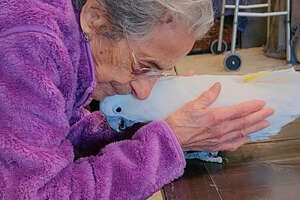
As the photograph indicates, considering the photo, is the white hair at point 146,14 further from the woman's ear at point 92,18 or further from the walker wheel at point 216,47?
the walker wheel at point 216,47

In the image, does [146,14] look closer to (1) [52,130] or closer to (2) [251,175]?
(1) [52,130]

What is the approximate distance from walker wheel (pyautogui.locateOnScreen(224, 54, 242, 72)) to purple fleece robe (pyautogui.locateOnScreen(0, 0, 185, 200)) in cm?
199

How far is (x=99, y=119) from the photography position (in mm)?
1050

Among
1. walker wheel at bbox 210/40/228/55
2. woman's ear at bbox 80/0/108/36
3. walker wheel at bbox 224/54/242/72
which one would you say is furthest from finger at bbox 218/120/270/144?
walker wheel at bbox 210/40/228/55

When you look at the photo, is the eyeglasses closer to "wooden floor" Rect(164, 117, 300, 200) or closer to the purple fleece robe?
the purple fleece robe

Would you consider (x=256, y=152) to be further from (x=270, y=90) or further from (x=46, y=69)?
(x=46, y=69)

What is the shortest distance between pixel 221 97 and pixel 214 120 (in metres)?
0.05

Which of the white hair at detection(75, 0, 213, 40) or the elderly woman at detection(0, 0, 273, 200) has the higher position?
the white hair at detection(75, 0, 213, 40)

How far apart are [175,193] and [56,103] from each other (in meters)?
0.26

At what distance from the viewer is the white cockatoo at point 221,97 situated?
0.88 meters

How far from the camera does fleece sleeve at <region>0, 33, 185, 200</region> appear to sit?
69 cm

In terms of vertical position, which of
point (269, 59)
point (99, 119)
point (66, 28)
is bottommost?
point (269, 59)

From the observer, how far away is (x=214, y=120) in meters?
0.87

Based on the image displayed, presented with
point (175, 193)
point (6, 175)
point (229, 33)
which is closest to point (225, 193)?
point (175, 193)
